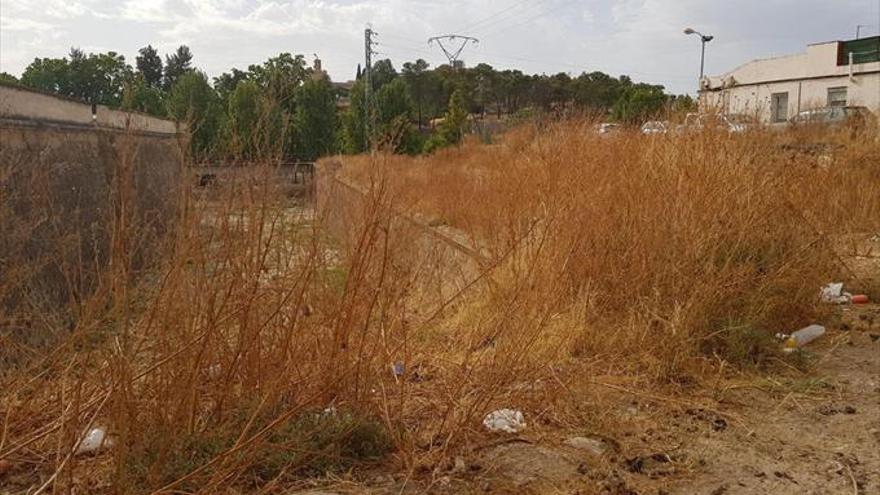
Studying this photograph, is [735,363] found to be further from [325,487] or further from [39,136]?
[39,136]

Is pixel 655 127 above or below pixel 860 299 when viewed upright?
above

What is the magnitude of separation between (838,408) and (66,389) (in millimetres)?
3748

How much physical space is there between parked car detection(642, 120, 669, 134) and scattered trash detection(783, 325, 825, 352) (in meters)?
2.20

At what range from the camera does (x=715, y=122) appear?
18.5 ft

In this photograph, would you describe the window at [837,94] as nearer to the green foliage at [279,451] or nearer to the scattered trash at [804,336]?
the scattered trash at [804,336]

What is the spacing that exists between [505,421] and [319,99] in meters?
26.9

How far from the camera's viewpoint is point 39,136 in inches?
311

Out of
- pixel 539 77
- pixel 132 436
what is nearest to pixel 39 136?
pixel 132 436

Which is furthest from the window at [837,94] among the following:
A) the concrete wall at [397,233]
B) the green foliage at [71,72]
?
the green foliage at [71,72]

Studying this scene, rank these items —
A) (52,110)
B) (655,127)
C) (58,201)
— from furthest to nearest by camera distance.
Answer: (52,110) → (58,201) → (655,127)

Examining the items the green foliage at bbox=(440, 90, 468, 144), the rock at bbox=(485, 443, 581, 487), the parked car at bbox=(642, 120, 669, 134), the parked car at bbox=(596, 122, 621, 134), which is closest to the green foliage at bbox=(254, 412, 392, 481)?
the rock at bbox=(485, 443, 581, 487)

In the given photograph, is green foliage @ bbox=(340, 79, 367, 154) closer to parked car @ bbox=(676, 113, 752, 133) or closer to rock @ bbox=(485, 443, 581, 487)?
parked car @ bbox=(676, 113, 752, 133)

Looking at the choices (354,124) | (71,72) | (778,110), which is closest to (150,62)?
(71,72)

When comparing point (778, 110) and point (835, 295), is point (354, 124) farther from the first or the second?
point (835, 295)
